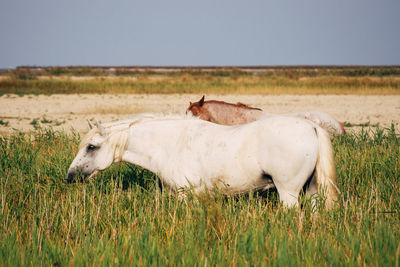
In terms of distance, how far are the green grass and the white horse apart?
23cm

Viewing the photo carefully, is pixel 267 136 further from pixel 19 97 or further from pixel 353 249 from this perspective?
pixel 19 97

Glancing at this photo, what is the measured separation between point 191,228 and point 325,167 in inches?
63.2

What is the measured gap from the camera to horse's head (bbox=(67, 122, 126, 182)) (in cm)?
457

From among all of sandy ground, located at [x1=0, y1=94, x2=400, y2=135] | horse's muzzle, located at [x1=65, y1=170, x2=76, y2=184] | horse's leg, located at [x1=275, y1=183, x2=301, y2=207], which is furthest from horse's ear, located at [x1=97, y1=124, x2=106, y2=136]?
sandy ground, located at [x1=0, y1=94, x2=400, y2=135]

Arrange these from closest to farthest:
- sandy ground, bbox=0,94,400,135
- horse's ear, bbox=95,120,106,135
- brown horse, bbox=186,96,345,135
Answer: horse's ear, bbox=95,120,106,135 → brown horse, bbox=186,96,345,135 → sandy ground, bbox=0,94,400,135

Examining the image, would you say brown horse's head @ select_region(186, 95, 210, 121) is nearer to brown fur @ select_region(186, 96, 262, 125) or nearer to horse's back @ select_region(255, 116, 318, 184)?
brown fur @ select_region(186, 96, 262, 125)

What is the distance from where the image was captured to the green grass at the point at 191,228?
279cm

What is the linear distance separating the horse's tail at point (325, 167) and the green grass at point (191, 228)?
231 millimetres

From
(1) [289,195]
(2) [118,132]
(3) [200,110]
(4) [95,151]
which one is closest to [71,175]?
(4) [95,151]

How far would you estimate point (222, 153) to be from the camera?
4.06m

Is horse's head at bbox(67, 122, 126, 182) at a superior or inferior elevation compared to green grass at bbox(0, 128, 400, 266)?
superior

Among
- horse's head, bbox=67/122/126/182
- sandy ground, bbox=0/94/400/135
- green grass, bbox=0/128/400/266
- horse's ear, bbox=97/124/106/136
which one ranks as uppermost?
horse's ear, bbox=97/124/106/136

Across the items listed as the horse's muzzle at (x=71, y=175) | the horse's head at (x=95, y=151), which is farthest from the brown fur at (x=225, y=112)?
the horse's muzzle at (x=71, y=175)

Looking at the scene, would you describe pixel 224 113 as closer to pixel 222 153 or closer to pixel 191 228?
pixel 222 153
